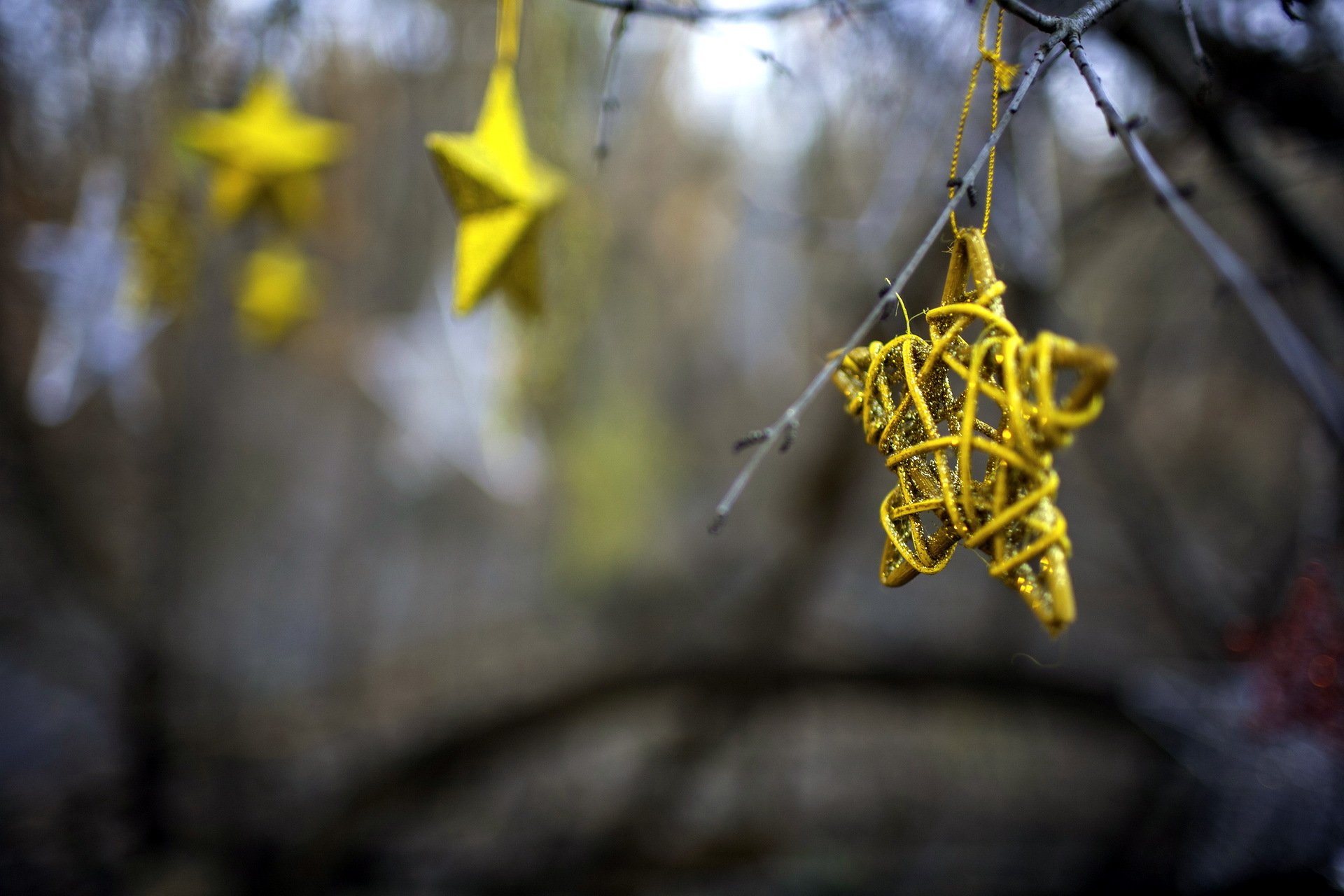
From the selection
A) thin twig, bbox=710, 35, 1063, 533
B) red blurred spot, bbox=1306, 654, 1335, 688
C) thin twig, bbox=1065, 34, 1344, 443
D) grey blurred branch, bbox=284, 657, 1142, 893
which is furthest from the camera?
grey blurred branch, bbox=284, 657, 1142, 893

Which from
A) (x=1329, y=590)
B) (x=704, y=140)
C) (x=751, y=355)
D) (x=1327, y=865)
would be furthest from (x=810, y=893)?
(x=704, y=140)

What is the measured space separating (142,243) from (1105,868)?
356 cm

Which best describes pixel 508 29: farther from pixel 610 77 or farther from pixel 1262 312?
pixel 1262 312

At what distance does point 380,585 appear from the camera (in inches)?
176

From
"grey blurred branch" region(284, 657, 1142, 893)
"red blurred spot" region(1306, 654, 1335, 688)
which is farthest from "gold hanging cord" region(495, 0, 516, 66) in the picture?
"grey blurred branch" region(284, 657, 1142, 893)

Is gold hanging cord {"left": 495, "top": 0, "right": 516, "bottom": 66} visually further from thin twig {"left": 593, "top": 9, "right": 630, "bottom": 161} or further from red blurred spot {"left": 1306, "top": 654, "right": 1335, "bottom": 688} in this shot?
red blurred spot {"left": 1306, "top": 654, "right": 1335, "bottom": 688}

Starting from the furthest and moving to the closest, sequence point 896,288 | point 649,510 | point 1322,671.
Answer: point 649,510 → point 1322,671 → point 896,288

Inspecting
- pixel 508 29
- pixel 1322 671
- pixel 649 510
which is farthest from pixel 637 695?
pixel 649 510

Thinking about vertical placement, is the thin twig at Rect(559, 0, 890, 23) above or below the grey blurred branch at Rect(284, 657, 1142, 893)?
above

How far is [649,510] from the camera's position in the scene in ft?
17.1

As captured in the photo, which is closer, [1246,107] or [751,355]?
[1246,107]

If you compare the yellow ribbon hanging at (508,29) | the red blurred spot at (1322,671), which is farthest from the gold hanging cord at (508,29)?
the red blurred spot at (1322,671)

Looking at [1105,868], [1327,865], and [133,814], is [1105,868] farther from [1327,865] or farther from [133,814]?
[133,814]

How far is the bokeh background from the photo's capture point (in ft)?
5.97
